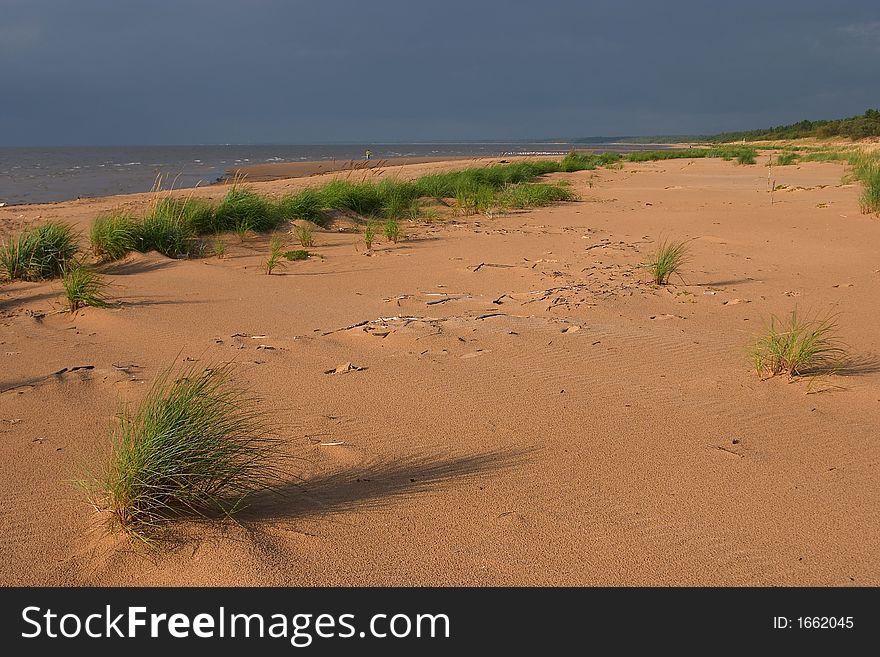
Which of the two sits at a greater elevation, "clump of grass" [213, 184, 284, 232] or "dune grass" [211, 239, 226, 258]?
"clump of grass" [213, 184, 284, 232]

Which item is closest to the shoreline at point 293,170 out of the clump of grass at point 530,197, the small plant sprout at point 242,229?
the clump of grass at point 530,197

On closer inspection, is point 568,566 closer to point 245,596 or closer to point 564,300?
point 245,596

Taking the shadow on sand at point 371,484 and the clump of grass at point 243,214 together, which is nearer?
the shadow on sand at point 371,484

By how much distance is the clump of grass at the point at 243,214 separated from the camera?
30.1 ft

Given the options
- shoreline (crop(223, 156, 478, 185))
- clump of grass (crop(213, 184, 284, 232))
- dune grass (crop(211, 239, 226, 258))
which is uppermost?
clump of grass (crop(213, 184, 284, 232))

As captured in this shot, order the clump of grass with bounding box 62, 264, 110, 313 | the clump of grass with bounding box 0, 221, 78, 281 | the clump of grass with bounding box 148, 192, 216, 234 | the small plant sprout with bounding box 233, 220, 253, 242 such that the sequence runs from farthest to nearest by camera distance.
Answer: the small plant sprout with bounding box 233, 220, 253, 242, the clump of grass with bounding box 148, 192, 216, 234, the clump of grass with bounding box 0, 221, 78, 281, the clump of grass with bounding box 62, 264, 110, 313

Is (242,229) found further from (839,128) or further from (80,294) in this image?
(839,128)

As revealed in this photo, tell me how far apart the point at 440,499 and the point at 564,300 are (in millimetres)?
3388

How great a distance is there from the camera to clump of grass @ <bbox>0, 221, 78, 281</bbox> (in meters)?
6.84

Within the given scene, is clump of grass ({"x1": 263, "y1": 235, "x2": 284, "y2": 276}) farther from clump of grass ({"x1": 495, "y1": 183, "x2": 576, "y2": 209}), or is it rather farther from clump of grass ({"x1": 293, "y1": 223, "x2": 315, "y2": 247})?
clump of grass ({"x1": 495, "y1": 183, "x2": 576, "y2": 209})

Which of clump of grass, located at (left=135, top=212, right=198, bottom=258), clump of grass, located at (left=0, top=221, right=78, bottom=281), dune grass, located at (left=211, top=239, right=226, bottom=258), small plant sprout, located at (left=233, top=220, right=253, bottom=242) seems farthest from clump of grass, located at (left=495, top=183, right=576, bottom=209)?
clump of grass, located at (left=0, top=221, right=78, bottom=281)

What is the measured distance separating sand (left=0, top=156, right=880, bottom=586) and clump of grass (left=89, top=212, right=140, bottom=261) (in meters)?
0.28

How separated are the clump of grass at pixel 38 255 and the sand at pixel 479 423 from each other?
23 centimetres

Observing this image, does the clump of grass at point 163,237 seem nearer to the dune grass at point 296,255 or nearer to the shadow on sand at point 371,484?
the dune grass at point 296,255
